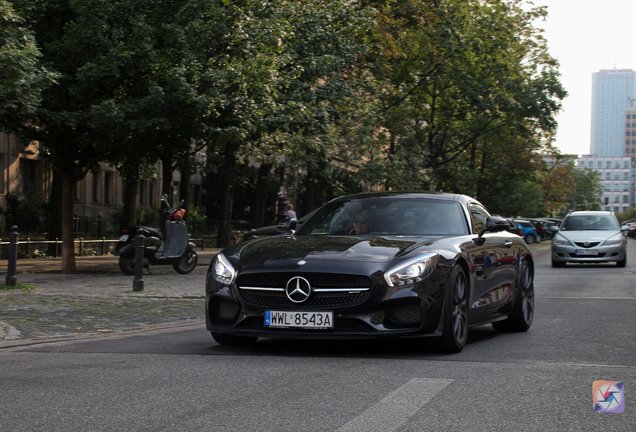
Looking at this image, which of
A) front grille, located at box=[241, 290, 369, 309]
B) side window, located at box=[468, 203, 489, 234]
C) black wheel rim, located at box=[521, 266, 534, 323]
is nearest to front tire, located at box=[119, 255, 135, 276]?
black wheel rim, located at box=[521, 266, 534, 323]

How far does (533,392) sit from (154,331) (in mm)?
5871

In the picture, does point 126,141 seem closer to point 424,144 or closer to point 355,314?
point 355,314

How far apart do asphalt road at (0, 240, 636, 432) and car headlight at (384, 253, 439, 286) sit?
64 centimetres

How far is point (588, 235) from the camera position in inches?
1271

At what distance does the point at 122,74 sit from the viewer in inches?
858

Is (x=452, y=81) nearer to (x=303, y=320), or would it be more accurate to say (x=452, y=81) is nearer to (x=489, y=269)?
(x=489, y=269)

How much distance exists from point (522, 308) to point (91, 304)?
6535mm

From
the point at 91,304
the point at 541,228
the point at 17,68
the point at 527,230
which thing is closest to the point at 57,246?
the point at 17,68

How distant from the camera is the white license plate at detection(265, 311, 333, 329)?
9102mm

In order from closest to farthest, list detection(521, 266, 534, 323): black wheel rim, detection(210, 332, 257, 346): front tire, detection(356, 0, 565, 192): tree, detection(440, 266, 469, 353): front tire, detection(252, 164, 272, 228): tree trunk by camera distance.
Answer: detection(440, 266, 469, 353): front tire → detection(210, 332, 257, 346): front tire → detection(521, 266, 534, 323): black wheel rim → detection(356, 0, 565, 192): tree → detection(252, 164, 272, 228): tree trunk

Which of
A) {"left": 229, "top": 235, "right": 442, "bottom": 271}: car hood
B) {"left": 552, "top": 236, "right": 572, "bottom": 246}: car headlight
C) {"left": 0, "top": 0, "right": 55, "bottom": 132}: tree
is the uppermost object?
{"left": 0, "top": 0, "right": 55, "bottom": 132}: tree

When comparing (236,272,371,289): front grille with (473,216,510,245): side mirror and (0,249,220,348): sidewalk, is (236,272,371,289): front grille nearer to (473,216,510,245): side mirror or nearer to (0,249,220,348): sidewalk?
(473,216,510,245): side mirror

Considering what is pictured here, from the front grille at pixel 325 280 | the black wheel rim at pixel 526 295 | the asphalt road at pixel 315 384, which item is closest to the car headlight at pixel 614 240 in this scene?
Result: the black wheel rim at pixel 526 295

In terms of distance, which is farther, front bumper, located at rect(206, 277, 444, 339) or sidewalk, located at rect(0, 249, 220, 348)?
sidewalk, located at rect(0, 249, 220, 348)
